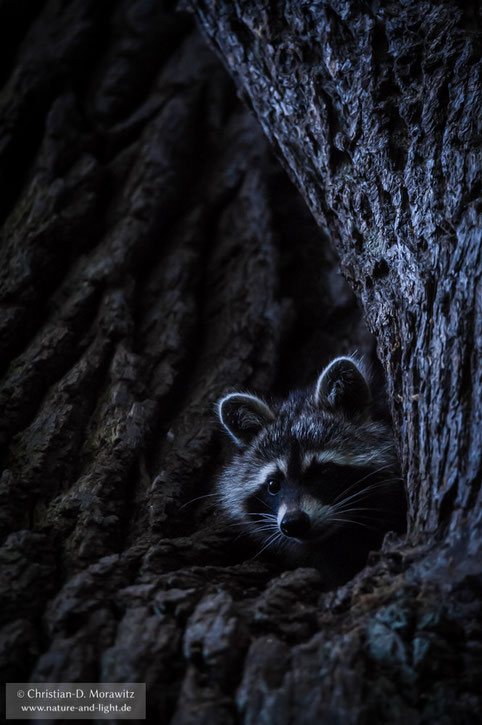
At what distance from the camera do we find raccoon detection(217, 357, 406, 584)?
127 inches

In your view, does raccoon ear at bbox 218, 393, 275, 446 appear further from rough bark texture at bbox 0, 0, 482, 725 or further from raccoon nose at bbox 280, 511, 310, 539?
raccoon nose at bbox 280, 511, 310, 539

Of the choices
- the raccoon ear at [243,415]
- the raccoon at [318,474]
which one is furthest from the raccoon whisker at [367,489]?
the raccoon ear at [243,415]

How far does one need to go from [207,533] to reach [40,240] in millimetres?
2365

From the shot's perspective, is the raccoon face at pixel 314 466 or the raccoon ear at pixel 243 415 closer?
the raccoon face at pixel 314 466

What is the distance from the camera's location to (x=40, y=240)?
409cm

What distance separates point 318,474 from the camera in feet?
11.3

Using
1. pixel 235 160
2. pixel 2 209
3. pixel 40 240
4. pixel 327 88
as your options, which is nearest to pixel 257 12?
pixel 327 88

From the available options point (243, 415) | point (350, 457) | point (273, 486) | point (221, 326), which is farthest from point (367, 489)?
point (221, 326)

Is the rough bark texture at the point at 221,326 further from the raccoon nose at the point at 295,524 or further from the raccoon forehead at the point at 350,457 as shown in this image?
the raccoon forehead at the point at 350,457

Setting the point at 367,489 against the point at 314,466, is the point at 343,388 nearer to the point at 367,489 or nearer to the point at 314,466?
the point at 314,466

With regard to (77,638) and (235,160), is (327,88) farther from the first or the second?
(77,638)

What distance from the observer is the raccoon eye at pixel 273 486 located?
356 cm

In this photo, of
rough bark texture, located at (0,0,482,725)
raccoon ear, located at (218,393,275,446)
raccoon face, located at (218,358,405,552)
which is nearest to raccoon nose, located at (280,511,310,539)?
raccoon face, located at (218,358,405,552)

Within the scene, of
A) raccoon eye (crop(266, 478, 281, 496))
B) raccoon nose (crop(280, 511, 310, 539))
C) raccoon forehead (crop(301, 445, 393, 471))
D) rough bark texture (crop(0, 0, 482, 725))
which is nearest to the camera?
rough bark texture (crop(0, 0, 482, 725))
